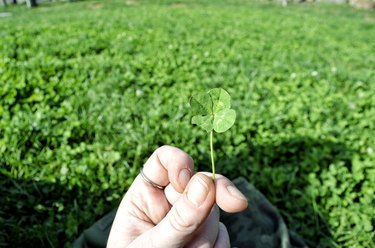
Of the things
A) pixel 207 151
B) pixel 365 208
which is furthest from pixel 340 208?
pixel 207 151

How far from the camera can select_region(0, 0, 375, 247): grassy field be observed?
236 cm

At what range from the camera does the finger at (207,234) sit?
4.10ft

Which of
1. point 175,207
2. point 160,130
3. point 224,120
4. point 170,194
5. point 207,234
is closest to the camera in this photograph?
point 224,120

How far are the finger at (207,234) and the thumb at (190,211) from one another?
0.43 feet

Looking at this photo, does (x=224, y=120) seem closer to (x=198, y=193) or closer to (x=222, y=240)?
(x=198, y=193)

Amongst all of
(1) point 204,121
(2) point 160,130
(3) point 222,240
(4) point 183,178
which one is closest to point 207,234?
(3) point 222,240

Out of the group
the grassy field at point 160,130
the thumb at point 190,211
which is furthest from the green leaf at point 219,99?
the grassy field at point 160,130

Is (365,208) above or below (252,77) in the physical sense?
below

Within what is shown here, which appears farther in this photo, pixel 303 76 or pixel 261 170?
pixel 303 76

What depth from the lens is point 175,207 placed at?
43.2 inches

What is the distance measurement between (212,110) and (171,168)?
1.36ft

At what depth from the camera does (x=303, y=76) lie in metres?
4.18

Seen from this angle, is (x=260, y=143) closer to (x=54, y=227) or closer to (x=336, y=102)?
(x=336, y=102)

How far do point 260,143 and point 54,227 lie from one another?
163 centimetres
